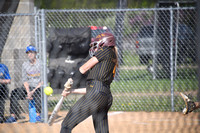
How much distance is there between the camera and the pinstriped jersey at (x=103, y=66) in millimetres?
4402

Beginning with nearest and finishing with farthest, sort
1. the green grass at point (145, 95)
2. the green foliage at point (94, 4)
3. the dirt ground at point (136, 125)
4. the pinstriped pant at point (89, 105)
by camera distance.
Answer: the pinstriped pant at point (89, 105) → the dirt ground at point (136, 125) → the green grass at point (145, 95) → the green foliage at point (94, 4)

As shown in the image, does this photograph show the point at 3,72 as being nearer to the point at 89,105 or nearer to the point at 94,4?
the point at 89,105

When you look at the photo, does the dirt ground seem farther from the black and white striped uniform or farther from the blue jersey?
the black and white striped uniform

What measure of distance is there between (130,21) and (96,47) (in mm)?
15154

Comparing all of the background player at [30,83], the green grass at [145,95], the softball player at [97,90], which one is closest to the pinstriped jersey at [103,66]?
the softball player at [97,90]

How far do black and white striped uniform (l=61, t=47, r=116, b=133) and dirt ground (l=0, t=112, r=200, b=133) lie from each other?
2324 millimetres

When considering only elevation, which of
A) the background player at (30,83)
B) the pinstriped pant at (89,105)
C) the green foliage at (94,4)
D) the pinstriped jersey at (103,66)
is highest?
the green foliage at (94,4)

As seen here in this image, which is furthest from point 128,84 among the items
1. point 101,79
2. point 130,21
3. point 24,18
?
point 101,79

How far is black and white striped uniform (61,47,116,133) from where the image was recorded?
4.34 m

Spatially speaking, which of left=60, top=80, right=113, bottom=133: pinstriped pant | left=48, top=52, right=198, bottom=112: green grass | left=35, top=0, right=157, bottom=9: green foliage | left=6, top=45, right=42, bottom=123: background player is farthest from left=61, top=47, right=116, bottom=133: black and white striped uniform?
left=35, top=0, right=157, bottom=9: green foliage

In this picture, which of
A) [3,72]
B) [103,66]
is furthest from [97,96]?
[3,72]

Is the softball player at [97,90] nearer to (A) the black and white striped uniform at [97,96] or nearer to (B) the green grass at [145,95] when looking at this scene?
(A) the black and white striped uniform at [97,96]

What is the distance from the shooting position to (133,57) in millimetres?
16703

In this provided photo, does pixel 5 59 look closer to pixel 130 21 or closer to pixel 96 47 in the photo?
pixel 96 47
